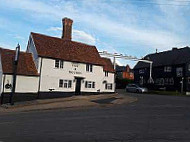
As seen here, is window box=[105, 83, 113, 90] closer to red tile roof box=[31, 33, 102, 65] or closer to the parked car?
red tile roof box=[31, 33, 102, 65]

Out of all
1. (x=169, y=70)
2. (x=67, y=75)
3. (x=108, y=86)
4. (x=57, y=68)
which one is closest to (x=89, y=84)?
(x=67, y=75)

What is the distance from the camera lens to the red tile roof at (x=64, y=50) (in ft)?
107

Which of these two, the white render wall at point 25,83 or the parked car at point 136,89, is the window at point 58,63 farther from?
the parked car at point 136,89

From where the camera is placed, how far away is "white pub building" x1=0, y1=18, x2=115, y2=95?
29.9 meters

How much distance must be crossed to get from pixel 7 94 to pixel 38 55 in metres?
6.16

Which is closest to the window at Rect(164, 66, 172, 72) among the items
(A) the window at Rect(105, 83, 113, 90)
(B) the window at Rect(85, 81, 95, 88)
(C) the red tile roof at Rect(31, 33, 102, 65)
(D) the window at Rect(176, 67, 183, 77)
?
(D) the window at Rect(176, 67, 183, 77)

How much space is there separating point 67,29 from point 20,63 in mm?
10131

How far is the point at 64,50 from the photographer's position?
3466 centimetres

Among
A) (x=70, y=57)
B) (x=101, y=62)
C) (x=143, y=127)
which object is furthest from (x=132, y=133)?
(x=101, y=62)

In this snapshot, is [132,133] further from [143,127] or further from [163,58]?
[163,58]

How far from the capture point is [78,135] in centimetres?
992

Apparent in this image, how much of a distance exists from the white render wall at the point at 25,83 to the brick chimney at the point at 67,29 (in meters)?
9.93

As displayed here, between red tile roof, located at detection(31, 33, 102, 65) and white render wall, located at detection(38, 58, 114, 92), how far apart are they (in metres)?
0.81

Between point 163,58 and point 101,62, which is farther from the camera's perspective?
point 163,58
